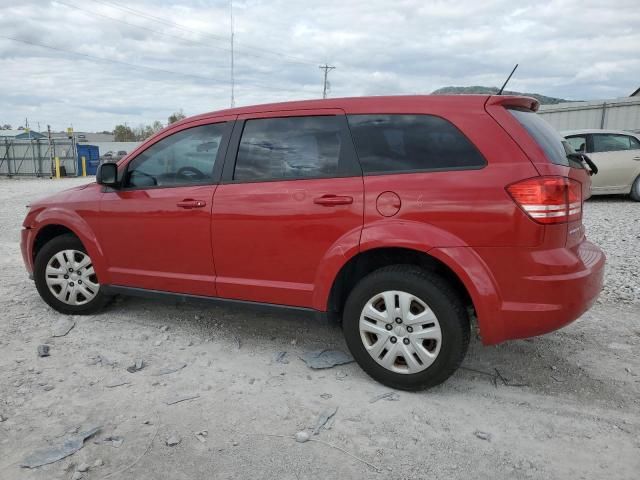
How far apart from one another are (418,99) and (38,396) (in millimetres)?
2976

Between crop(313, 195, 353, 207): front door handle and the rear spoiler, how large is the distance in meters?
0.99

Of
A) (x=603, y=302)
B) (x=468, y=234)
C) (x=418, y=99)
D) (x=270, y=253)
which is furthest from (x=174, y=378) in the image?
(x=603, y=302)

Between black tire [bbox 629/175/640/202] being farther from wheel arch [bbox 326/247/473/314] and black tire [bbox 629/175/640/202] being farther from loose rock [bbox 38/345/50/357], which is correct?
loose rock [bbox 38/345/50/357]

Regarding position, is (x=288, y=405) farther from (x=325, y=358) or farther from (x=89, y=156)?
(x=89, y=156)

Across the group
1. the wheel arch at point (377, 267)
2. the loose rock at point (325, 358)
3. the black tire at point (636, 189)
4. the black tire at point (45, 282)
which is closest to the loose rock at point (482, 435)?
the wheel arch at point (377, 267)

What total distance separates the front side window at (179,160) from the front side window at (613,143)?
9.86 m

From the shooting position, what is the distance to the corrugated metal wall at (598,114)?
16.3m

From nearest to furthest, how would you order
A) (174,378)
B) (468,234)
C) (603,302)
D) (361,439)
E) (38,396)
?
(361,439) → (468,234) → (38,396) → (174,378) → (603,302)

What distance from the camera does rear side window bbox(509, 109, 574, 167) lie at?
2.96 m

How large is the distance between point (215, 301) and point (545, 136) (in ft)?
8.24

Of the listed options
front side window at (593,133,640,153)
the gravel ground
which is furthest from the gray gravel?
front side window at (593,133,640,153)

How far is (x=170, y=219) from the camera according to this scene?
3.85m

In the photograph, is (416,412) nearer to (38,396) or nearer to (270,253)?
(270,253)

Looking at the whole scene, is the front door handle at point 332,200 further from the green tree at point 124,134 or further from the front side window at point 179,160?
the green tree at point 124,134
